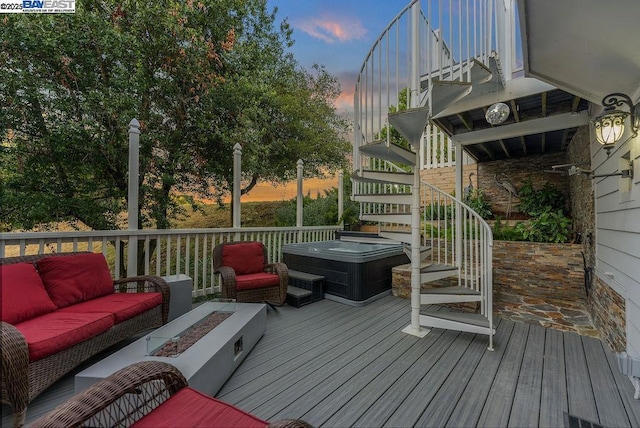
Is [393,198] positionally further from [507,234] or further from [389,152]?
[507,234]

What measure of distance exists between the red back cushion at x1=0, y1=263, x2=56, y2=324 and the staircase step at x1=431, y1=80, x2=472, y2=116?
3756 mm

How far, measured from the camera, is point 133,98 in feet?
16.5

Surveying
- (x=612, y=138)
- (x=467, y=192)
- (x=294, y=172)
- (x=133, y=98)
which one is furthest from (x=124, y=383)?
(x=294, y=172)

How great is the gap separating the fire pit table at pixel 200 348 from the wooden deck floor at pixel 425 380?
0.15m

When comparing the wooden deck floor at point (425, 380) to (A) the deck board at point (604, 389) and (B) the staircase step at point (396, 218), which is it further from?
(B) the staircase step at point (396, 218)

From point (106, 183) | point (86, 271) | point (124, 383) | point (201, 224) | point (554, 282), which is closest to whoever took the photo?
point (124, 383)

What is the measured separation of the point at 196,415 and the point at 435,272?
270 cm

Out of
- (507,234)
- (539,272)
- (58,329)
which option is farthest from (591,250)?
(58,329)

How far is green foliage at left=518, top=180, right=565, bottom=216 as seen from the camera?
215 inches

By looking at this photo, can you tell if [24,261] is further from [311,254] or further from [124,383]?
[311,254]

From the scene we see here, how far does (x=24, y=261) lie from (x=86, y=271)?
1.37ft

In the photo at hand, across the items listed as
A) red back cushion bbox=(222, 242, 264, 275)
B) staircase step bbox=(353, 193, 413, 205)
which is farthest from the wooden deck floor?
staircase step bbox=(353, 193, 413, 205)

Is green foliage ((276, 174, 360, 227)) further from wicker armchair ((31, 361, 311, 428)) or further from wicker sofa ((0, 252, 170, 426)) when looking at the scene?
wicker armchair ((31, 361, 311, 428))

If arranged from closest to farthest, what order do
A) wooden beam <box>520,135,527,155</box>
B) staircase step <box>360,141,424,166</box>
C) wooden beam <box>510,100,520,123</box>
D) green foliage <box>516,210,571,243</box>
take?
staircase step <box>360,141,424,166</box> → wooden beam <box>510,100,520,123</box> → green foliage <box>516,210,571,243</box> → wooden beam <box>520,135,527,155</box>
